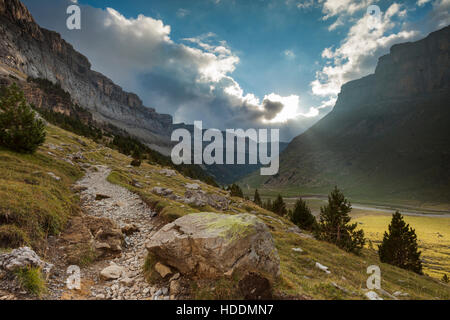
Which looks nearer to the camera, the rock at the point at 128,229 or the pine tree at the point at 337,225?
the rock at the point at 128,229

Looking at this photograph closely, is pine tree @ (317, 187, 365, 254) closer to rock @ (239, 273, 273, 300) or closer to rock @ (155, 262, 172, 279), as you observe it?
rock @ (239, 273, 273, 300)

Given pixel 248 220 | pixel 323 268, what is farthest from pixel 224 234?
pixel 323 268

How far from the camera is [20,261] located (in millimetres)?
6523

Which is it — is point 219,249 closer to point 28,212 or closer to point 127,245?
point 127,245

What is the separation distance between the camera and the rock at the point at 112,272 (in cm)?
795

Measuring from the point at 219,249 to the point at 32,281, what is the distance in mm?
6199

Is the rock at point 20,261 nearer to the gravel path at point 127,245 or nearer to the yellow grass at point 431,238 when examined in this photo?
the gravel path at point 127,245

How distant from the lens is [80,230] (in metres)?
10.8

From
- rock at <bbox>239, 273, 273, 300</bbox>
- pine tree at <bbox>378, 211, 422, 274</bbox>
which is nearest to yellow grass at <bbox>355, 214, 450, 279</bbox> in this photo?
pine tree at <bbox>378, 211, 422, 274</bbox>

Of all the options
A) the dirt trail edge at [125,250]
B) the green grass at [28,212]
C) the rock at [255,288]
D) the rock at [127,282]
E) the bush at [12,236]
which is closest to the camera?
the rock at [255,288]

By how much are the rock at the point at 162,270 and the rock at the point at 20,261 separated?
388cm

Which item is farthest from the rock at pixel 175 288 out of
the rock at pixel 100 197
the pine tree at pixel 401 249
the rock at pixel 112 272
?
the pine tree at pixel 401 249

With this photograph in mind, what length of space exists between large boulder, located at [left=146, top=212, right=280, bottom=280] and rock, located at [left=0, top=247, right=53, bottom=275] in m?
3.81

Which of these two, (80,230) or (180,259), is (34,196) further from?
(180,259)
